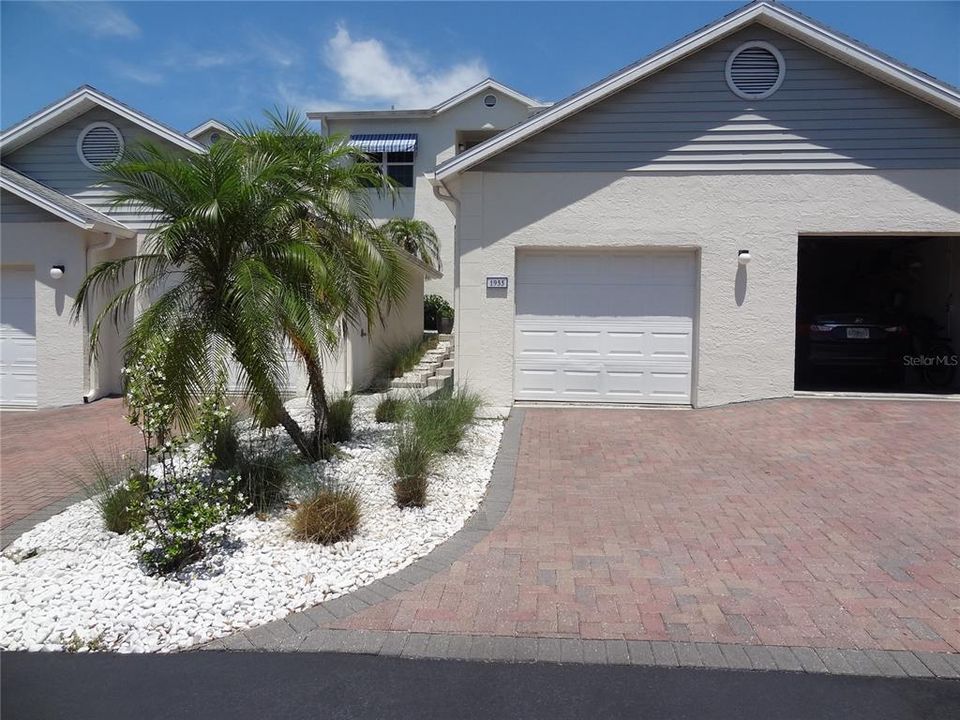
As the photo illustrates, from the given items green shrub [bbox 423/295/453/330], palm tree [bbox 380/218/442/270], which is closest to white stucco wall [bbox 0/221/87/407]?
palm tree [bbox 380/218/442/270]

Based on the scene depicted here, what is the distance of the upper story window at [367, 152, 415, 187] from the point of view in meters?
23.8

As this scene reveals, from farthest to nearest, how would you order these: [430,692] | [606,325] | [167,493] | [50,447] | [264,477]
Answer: [606,325] < [50,447] < [264,477] < [167,493] < [430,692]

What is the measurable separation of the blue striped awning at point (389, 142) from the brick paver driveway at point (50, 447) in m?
13.3

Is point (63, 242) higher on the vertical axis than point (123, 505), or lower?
higher

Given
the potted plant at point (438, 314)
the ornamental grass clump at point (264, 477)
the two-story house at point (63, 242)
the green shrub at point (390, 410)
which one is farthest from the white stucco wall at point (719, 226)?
the potted plant at point (438, 314)

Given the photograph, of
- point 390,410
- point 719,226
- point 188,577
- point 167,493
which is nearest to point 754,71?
point 719,226

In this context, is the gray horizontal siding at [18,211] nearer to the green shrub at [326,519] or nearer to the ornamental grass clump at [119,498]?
the ornamental grass clump at [119,498]

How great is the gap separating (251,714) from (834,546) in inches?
167

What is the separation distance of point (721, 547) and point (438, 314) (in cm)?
1799

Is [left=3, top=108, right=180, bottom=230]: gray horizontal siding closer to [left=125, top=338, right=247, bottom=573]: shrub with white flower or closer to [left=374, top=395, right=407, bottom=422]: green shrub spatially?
[left=374, top=395, right=407, bottom=422]: green shrub

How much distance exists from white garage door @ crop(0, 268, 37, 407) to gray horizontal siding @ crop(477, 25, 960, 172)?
27.0 feet

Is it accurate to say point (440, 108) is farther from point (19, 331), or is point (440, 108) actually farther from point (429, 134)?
point (19, 331)

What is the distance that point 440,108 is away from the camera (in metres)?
23.5

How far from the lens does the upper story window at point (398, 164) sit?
23.8 metres
